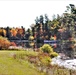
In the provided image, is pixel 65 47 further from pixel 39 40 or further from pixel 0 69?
pixel 0 69

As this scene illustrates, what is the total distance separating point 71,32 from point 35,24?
37.6 meters

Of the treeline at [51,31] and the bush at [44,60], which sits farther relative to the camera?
the treeline at [51,31]

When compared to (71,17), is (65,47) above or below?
below

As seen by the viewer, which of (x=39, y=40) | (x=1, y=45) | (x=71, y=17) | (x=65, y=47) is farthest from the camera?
(x=39, y=40)

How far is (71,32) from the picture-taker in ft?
172

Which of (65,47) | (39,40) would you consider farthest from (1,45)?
(39,40)

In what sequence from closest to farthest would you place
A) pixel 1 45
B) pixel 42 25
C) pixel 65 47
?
pixel 1 45
pixel 65 47
pixel 42 25

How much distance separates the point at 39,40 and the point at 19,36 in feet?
52.8

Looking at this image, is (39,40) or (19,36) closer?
(39,40)

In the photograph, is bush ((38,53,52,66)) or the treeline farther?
the treeline

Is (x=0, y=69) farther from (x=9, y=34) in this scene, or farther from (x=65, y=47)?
(x=9, y=34)

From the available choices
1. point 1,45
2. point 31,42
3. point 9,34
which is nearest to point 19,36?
point 9,34

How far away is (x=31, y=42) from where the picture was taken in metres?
82.2

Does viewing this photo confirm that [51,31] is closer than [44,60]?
No
